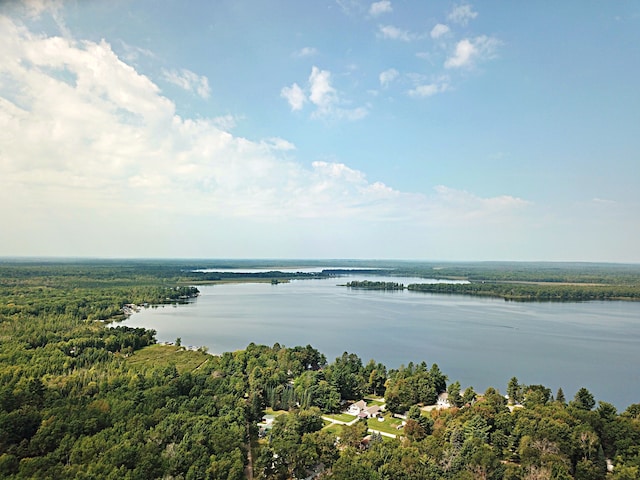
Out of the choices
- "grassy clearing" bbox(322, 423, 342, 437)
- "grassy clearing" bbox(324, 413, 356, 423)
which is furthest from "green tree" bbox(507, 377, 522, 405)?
"grassy clearing" bbox(322, 423, 342, 437)

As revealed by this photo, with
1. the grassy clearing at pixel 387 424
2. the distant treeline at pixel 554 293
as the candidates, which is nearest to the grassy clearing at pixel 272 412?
the grassy clearing at pixel 387 424

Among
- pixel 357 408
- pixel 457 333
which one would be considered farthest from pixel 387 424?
pixel 457 333

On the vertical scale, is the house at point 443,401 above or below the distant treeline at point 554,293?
below

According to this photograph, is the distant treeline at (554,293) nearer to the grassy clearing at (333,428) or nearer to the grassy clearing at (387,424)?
the grassy clearing at (387,424)

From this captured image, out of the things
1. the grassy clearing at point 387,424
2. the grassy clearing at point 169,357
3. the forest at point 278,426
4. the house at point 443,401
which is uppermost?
the forest at point 278,426

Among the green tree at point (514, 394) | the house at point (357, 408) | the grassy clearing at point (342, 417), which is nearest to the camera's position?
the grassy clearing at point (342, 417)

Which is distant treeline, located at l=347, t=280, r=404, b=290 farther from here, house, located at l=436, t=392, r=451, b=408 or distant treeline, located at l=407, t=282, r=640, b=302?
house, located at l=436, t=392, r=451, b=408

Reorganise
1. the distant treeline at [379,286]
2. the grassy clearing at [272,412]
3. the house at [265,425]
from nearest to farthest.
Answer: the house at [265,425] → the grassy clearing at [272,412] → the distant treeline at [379,286]

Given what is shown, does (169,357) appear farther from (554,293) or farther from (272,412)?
(554,293)

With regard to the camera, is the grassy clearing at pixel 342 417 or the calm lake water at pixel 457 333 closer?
the grassy clearing at pixel 342 417
